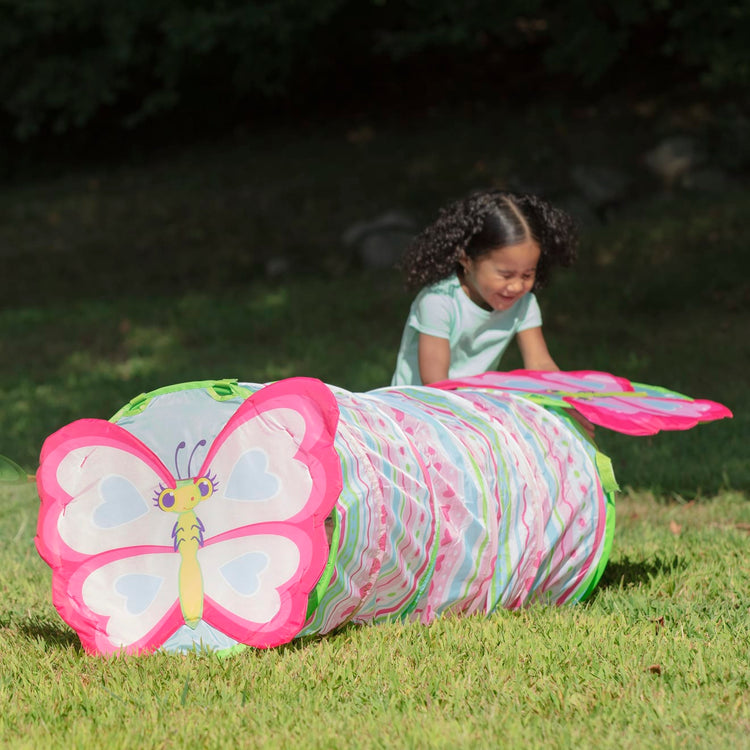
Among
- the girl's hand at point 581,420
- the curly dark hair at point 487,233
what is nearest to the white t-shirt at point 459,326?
the curly dark hair at point 487,233

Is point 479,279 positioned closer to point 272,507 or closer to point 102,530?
point 272,507

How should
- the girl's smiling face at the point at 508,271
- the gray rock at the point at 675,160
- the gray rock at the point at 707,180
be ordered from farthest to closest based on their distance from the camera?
the gray rock at the point at 675,160
the gray rock at the point at 707,180
the girl's smiling face at the point at 508,271

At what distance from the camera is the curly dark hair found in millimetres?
4742

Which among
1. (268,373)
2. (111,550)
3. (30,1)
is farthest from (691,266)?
(30,1)

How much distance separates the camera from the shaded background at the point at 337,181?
31.3ft

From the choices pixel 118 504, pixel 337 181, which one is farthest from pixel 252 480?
pixel 337 181

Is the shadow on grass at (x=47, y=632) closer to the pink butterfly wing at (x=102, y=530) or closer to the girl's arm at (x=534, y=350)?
the pink butterfly wing at (x=102, y=530)

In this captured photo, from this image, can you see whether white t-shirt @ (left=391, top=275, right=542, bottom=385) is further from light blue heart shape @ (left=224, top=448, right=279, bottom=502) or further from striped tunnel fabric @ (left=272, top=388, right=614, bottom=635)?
light blue heart shape @ (left=224, top=448, right=279, bottom=502)

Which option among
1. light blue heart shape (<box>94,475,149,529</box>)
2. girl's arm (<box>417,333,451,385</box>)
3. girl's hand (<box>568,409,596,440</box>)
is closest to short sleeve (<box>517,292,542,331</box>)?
girl's arm (<box>417,333,451,385</box>)

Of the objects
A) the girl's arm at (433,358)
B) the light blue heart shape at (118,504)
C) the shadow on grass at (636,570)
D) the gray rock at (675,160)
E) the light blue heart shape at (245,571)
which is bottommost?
the gray rock at (675,160)

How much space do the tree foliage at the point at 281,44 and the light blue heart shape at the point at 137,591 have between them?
37.2 feet

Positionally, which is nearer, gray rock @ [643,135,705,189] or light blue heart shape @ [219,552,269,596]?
light blue heart shape @ [219,552,269,596]

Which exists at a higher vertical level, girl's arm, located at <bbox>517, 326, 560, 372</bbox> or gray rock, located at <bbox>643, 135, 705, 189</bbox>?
girl's arm, located at <bbox>517, 326, 560, 372</bbox>

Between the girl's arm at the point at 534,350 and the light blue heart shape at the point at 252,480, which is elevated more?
the light blue heart shape at the point at 252,480
